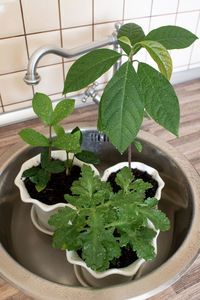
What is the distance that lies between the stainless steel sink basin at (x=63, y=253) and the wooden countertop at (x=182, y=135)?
0.06m

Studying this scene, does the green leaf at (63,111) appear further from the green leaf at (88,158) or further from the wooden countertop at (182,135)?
the wooden countertop at (182,135)

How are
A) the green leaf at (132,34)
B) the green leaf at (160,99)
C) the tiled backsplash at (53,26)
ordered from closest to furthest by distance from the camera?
the green leaf at (160,99) → the green leaf at (132,34) → the tiled backsplash at (53,26)

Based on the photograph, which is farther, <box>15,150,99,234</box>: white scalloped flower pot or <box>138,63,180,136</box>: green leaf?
<box>15,150,99,234</box>: white scalloped flower pot

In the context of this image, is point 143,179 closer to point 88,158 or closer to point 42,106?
point 88,158

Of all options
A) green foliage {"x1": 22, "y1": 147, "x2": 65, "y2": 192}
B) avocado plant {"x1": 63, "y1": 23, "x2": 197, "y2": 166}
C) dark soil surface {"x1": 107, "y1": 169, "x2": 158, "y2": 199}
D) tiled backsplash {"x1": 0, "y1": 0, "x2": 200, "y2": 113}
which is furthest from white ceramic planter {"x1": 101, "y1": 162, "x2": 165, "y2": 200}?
tiled backsplash {"x1": 0, "y1": 0, "x2": 200, "y2": 113}

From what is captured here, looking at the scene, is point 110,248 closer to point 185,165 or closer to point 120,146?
point 120,146

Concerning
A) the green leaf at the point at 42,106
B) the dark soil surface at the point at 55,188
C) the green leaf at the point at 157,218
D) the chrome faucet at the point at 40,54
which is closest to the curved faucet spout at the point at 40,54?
the chrome faucet at the point at 40,54

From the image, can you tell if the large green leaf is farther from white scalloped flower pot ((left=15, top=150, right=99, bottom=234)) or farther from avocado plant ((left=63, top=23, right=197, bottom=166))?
white scalloped flower pot ((left=15, top=150, right=99, bottom=234))

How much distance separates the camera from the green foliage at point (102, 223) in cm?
47

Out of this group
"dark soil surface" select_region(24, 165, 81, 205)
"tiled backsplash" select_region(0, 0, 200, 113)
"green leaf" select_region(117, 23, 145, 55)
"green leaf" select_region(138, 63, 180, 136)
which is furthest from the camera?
"tiled backsplash" select_region(0, 0, 200, 113)

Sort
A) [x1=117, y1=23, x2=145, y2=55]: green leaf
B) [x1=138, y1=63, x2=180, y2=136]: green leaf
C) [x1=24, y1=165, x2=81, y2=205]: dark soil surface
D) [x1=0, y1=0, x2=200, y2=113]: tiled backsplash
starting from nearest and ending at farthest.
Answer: [x1=138, y1=63, x2=180, y2=136]: green leaf, [x1=117, y1=23, x2=145, y2=55]: green leaf, [x1=24, y1=165, x2=81, y2=205]: dark soil surface, [x1=0, y1=0, x2=200, y2=113]: tiled backsplash

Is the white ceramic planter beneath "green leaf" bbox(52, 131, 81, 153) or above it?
beneath

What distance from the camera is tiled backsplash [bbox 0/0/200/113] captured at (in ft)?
2.85

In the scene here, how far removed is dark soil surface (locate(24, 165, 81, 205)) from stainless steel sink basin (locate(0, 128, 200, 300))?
0.34 ft
